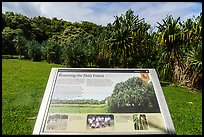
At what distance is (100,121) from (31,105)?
142 inches

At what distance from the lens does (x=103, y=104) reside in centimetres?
201

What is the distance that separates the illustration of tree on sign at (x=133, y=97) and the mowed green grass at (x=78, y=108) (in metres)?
0.06

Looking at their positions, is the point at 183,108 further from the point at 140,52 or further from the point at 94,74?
the point at 140,52

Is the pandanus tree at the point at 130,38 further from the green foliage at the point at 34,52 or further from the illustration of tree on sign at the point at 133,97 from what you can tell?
the illustration of tree on sign at the point at 133,97

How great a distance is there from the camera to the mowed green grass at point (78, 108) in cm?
195

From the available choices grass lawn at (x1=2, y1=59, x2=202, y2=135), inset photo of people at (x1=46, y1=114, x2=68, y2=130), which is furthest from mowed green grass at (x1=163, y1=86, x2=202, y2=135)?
inset photo of people at (x1=46, y1=114, x2=68, y2=130)

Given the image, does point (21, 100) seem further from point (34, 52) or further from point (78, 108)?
point (34, 52)

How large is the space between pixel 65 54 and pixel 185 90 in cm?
437

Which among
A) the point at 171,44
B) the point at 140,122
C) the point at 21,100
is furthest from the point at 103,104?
the point at 171,44

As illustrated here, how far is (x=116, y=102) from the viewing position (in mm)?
2020

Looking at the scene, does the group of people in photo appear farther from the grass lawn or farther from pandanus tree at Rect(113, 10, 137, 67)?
pandanus tree at Rect(113, 10, 137, 67)

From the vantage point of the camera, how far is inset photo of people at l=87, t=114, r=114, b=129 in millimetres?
1864

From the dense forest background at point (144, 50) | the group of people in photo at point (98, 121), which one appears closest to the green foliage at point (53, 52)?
the dense forest background at point (144, 50)

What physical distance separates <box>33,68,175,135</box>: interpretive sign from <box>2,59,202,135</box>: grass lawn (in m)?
1.80
